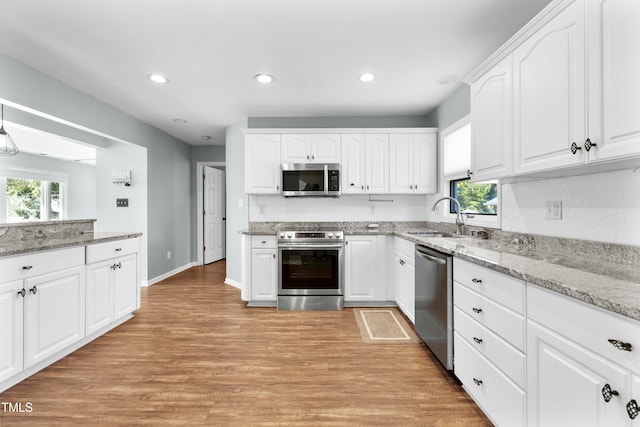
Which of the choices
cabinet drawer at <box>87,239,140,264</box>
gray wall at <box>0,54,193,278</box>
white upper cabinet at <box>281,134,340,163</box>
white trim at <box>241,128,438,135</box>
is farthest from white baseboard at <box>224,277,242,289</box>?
white trim at <box>241,128,438,135</box>

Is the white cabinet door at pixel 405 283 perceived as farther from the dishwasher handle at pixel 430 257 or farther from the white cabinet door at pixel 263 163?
the white cabinet door at pixel 263 163

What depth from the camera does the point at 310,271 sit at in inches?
138

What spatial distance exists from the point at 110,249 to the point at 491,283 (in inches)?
120

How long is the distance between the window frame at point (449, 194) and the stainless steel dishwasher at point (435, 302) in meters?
0.70

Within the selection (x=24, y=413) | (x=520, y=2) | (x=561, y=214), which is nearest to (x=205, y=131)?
(x=24, y=413)

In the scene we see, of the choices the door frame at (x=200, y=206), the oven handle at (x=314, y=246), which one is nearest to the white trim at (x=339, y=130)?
the oven handle at (x=314, y=246)

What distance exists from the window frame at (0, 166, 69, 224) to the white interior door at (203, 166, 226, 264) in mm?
2628

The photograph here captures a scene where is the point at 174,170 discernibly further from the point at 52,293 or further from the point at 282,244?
the point at 52,293

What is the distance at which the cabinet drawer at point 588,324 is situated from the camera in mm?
865

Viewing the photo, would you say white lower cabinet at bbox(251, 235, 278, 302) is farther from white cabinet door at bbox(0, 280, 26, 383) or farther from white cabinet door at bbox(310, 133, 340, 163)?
white cabinet door at bbox(0, 280, 26, 383)

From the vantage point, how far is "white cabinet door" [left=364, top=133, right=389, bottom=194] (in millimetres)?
3861

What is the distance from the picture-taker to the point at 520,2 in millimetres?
1866

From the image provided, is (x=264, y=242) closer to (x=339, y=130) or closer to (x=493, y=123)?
(x=339, y=130)

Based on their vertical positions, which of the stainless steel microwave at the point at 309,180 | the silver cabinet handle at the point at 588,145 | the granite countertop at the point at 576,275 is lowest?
the granite countertop at the point at 576,275
